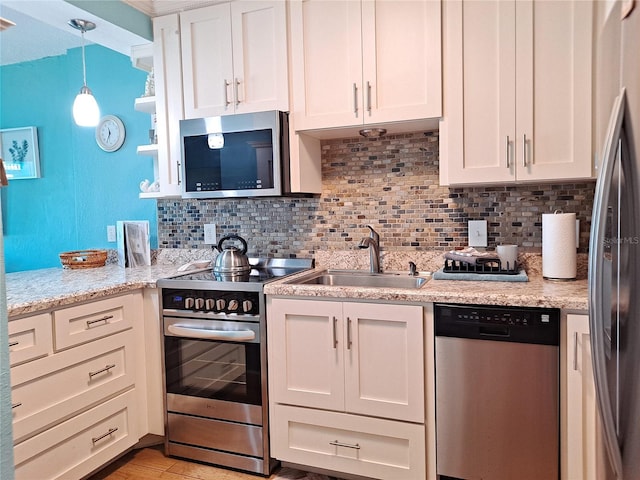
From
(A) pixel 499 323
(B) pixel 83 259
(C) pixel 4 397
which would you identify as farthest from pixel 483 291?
(B) pixel 83 259

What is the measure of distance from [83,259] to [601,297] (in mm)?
2814

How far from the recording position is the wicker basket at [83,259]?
9.46 feet

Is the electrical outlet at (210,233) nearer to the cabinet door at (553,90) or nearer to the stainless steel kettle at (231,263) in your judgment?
the stainless steel kettle at (231,263)

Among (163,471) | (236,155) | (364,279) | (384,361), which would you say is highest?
(236,155)

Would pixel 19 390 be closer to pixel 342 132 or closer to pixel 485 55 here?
pixel 342 132

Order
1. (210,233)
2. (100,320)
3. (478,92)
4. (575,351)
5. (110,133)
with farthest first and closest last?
(110,133) < (210,233) < (100,320) < (478,92) < (575,351)

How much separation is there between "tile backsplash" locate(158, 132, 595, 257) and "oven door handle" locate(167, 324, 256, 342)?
693 mm

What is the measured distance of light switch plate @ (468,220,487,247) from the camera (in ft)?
7.48

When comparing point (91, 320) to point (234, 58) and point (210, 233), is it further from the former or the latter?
point (234, 58)

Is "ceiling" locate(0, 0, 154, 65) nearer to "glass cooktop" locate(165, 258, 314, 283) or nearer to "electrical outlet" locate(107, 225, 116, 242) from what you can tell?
"electrical outlet" locate(107, 225, 116, 242)

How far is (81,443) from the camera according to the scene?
2.01 meters

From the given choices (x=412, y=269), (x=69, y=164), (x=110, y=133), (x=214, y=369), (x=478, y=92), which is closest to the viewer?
(x=478, y=92)

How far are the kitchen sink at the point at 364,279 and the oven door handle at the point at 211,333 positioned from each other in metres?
0.33

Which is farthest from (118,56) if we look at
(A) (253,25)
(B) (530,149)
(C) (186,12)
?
(B) (530,149)
